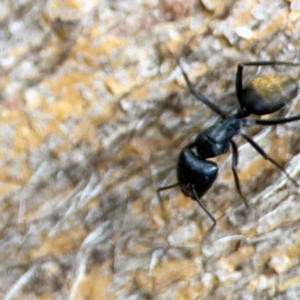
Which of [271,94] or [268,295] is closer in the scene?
[268,295]

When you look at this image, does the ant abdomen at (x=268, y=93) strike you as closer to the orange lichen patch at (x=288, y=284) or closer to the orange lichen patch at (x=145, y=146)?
the orange lichen patch at (x=145, y=146)

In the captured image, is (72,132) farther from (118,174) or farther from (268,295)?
(268,295)

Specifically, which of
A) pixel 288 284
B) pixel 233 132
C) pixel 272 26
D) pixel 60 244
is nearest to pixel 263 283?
pixel 288 284

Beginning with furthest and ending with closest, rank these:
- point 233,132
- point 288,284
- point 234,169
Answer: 1. point 233,132
2. point 234,169
3. point 288,284

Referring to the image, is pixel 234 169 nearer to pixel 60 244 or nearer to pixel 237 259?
pixel 237 259

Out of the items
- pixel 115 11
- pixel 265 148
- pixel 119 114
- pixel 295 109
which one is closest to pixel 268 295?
pixel 265 148

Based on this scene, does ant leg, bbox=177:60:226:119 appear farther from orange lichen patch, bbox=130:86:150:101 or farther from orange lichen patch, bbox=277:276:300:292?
orange lichen patch, bbox=277:276:300:292

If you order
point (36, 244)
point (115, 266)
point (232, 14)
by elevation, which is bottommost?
point (115, 266)

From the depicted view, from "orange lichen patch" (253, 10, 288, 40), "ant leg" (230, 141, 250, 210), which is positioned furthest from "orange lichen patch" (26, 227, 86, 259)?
"orange lichen patch" (253, 10, 288, 40)
